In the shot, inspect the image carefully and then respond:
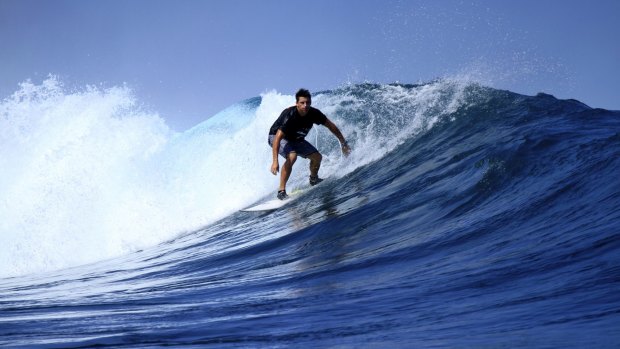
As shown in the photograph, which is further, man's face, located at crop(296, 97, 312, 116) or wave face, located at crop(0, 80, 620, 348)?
man's face, located at crop(296, 97, 312, 116)

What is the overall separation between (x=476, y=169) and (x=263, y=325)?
15.7 ft

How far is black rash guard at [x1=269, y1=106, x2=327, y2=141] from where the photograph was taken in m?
9.48

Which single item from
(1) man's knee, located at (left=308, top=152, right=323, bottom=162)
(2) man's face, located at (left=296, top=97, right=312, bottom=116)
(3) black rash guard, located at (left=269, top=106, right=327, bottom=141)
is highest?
(2) man's face, located at (left=296, top=97, right=312, bottom=116)

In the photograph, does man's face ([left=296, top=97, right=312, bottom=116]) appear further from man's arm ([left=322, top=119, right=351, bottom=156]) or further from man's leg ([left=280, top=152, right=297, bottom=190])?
man's leg ([left=280, top=152, right=297, bottom=190])

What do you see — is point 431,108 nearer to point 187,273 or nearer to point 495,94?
point 495,94

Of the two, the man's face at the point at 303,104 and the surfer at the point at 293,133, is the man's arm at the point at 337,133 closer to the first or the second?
the surfer at the point at 293,133

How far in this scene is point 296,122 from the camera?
952 centimetres

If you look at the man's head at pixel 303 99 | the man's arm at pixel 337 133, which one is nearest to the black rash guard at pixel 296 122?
the man's arm at pixel 337 133

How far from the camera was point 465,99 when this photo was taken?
12008 millimetres

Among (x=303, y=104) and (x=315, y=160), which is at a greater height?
(x=303, y=104)

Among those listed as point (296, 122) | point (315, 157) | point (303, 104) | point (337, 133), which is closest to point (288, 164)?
point (315, 157)

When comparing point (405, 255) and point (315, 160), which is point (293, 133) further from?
point (405, 255)

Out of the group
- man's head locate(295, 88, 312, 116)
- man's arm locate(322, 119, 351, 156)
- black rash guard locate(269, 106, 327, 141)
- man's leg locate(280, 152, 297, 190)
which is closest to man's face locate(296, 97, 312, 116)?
man's head locate(295, 88, 312, 116)

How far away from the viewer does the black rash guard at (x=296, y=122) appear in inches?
373
